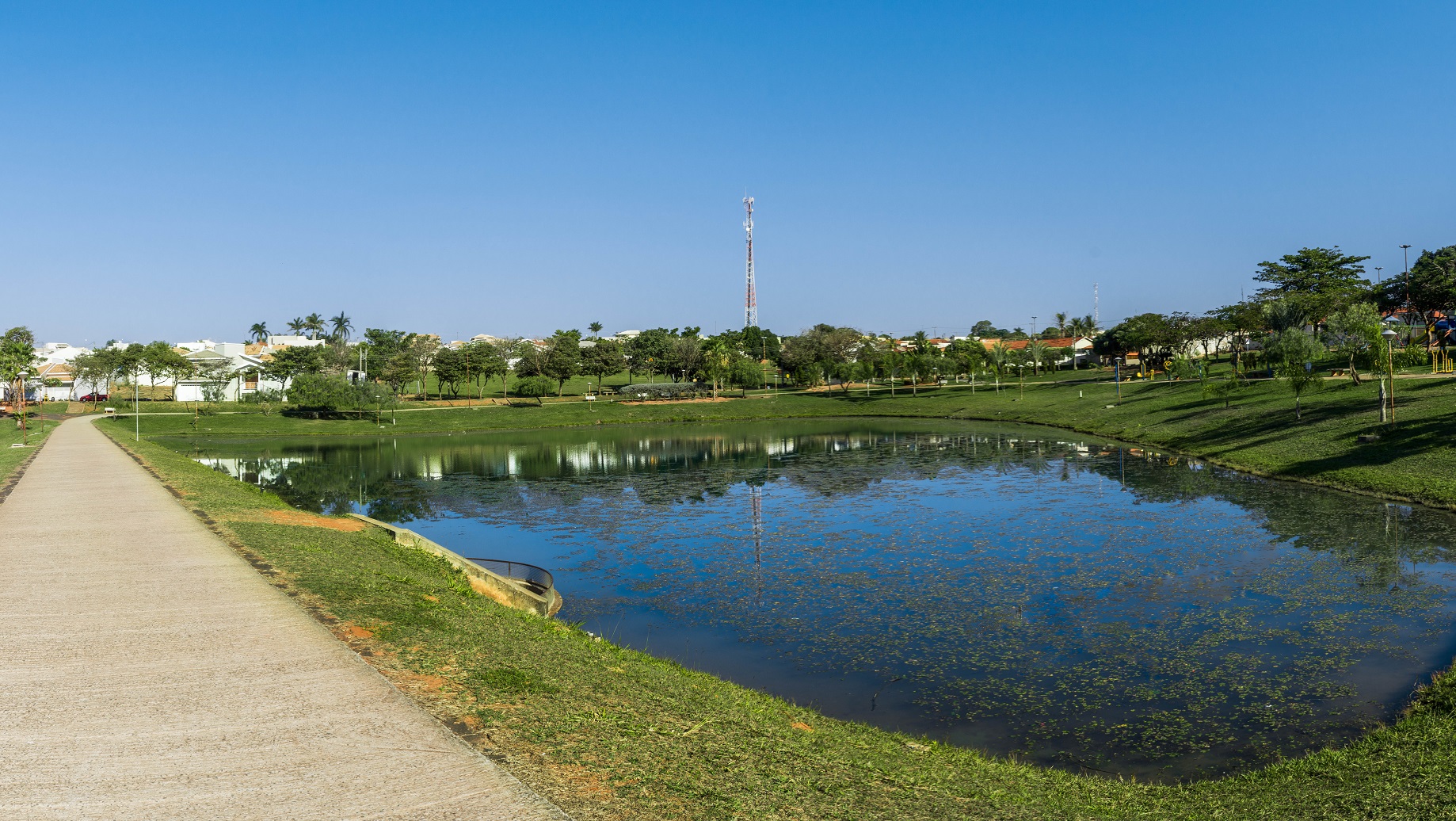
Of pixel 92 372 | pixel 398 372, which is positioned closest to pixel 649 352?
pixel 398 372

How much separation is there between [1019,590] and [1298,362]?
3384 centimetres

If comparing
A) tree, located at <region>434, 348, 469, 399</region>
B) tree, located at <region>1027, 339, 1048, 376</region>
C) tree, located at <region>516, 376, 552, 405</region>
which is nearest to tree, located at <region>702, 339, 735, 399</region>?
tree, located at <region>516, 376, 552, 405</region>

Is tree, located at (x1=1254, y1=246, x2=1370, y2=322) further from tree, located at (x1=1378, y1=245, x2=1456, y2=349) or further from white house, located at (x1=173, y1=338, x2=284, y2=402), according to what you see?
white house, located at (x1=173, y1=338, x2=284, y2=402)

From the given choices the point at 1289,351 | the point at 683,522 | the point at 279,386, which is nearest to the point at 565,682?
the point at 683,522

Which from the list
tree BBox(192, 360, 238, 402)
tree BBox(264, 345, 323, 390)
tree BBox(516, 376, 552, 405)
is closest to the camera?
tree BBox(192, 360, 238, 402)

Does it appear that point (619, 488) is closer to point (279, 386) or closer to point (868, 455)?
point (868, 455)

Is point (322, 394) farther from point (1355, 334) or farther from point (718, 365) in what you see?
point (1355, 334)

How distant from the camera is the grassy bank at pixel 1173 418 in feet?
111

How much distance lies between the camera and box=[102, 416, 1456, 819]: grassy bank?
26.5 ft

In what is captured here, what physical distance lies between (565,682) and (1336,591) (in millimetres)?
17782

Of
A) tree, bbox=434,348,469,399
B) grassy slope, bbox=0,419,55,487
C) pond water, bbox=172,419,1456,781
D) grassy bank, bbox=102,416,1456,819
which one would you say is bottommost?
pond water, bbox=172,419,1456,781

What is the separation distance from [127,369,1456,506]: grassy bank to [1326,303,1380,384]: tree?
6.51ft

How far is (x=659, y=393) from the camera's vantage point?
109188 mm

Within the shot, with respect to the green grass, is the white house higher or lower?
higher
